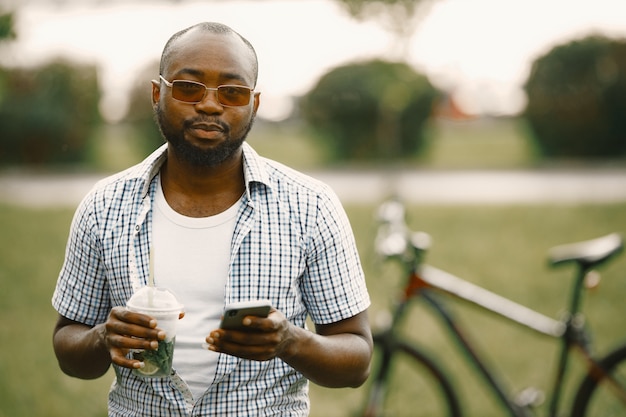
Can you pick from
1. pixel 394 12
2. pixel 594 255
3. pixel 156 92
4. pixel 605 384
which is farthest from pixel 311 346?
pixel 394 12

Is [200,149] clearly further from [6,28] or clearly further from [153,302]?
[6,28]

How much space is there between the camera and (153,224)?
2107 millimetres

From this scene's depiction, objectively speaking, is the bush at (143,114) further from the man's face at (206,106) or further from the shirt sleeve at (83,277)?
the man's face at (206,106)

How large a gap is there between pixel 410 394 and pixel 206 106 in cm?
333

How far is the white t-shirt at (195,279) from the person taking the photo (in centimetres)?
205

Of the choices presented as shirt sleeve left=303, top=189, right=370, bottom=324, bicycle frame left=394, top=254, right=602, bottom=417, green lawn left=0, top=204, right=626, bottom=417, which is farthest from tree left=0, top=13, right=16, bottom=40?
shirt sleeve left=303, top=189, right=370, bottom=324

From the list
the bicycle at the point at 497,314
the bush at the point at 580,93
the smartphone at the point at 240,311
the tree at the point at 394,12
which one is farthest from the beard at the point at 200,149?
the bush at the point at 580,93

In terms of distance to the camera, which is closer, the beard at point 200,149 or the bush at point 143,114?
the beard at point 200,149

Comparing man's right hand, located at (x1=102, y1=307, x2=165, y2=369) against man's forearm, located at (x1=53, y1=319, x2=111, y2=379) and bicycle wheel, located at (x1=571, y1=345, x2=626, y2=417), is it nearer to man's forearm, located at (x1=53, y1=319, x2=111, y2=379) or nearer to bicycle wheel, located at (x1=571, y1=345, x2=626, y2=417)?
man's forearm, located at (x1=53, y1=319, x2=111, y2=379)

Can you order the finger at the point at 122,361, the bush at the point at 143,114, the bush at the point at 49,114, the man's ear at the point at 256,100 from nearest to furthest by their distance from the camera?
1. the finger at the point at 122,361
2. the man's ear at the point at 256,100
3. the bush at the point at 143,114
4. the bush at the point at 49,114

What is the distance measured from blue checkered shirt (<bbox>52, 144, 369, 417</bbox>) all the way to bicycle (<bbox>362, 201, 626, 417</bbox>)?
1.55 m

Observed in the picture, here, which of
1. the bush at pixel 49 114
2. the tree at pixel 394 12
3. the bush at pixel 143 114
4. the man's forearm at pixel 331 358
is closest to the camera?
the man's forearm at pixel 331 358

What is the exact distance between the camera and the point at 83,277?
7.08ft

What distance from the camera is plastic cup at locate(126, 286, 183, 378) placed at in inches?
71.1
